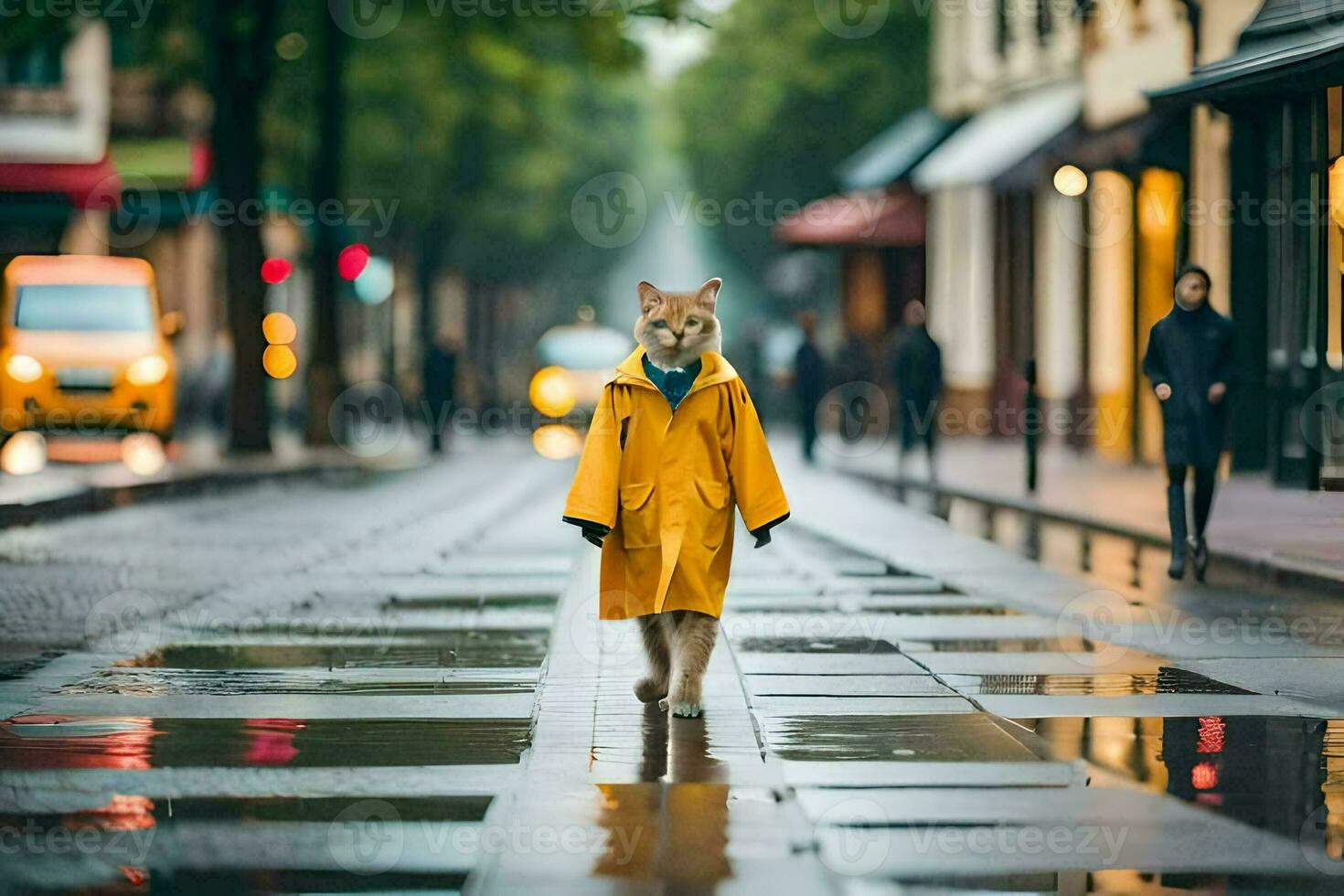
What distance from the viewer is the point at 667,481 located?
26.4 ft

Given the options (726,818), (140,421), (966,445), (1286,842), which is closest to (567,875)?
(726,818)

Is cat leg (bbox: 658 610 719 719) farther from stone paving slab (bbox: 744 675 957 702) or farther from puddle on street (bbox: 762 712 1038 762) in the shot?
stone paving slab (bbox: 744 675 957 702)

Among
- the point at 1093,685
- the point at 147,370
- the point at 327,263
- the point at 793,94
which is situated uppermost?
the point at 793,94

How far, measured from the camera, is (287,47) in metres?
43.8

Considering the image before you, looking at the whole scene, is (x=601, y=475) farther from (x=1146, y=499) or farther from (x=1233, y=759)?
(x=1146, y=499)

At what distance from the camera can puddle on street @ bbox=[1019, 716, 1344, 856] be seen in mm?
6430

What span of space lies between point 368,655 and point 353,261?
23443mm

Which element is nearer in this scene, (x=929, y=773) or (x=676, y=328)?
(x=929, y=773)

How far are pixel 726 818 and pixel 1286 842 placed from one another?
1.49 metres

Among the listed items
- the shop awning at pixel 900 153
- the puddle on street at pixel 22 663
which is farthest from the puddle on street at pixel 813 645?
the shop awning at pixel 900 153

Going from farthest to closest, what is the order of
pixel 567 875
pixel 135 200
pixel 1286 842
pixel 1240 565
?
1. pixel 135 200
2. pixel 1240 565
3. pixel 1286 842
4. pixel 567 875

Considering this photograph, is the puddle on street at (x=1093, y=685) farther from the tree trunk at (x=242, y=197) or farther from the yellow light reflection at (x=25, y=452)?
the tree trunk at (x=242, y=197)

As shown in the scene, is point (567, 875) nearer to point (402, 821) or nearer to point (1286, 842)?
point (402, 821)

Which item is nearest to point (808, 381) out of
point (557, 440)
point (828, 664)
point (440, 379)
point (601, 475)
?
point (557, 440)
